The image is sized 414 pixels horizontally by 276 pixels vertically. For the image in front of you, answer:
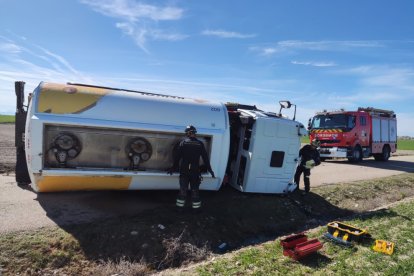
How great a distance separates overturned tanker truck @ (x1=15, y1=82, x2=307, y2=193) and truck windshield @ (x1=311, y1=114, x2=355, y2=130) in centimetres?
1018

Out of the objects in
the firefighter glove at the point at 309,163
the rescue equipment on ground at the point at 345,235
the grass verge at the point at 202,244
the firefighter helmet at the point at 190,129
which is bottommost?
the grass verge at the point at 202,244

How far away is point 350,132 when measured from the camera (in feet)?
57.3

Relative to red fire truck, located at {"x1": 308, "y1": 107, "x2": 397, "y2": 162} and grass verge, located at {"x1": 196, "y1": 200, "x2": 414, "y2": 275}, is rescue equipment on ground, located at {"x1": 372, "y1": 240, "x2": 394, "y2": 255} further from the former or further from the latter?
red fire truck, located at {"x1": 308, "y1": 107, "x2": 397, "y2": 162}

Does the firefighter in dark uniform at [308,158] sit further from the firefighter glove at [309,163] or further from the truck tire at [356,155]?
the truck tire at [356,155]

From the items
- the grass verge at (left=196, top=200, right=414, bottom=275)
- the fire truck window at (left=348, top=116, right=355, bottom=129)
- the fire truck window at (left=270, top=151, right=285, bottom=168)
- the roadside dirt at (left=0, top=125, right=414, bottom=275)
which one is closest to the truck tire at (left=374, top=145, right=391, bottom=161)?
the fire truck window at (left=348, top=116, right=355, bottom=129)

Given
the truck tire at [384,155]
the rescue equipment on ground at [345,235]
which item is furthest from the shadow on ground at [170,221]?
the truck tire at [384,155]

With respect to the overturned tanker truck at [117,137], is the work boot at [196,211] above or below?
below

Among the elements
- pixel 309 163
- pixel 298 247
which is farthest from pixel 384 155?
pixel 298 247

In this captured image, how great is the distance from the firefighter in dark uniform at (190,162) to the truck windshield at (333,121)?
12.4 metres

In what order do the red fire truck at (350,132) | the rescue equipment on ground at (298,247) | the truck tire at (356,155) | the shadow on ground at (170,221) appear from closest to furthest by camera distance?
the rescue equipment on ground at (298,247) < the shadow on ground at (170,221) < the red fire truck at (350,132) < the truck tire at (356,155)

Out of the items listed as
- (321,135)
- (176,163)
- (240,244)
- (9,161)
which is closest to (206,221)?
(240,244)

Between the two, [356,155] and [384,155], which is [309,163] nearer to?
[356,155]

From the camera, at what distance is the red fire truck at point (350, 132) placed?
17578 mm

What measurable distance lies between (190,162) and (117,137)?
1.50 m
